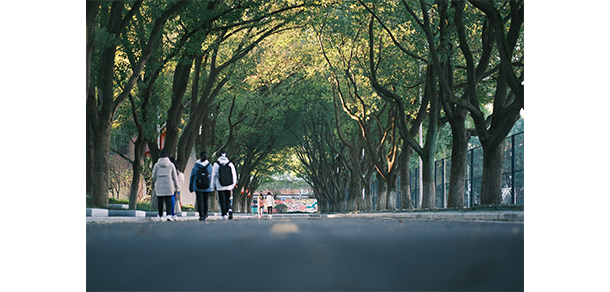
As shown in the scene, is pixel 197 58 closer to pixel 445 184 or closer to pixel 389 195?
pixel 389 195

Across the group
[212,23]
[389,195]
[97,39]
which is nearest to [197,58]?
[212,23]

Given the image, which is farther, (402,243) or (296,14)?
(296,14)

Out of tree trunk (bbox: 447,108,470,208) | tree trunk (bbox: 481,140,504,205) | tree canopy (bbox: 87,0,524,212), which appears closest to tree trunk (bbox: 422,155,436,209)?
tree canopy (bbox: 87,0,524,212)

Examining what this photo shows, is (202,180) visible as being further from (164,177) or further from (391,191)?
(391,191)

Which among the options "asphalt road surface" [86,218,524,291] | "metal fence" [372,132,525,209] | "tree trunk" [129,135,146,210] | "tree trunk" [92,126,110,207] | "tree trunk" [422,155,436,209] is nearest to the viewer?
"asphalt road surface" [86,218,524,291]

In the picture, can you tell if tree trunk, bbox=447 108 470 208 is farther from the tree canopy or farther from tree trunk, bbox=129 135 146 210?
tree trunk, bbox=129 135 146 210

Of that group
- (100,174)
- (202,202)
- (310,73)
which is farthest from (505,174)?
(100,174)

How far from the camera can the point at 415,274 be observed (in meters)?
4.11

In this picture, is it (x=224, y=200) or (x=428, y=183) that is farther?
(x=428, y=183)

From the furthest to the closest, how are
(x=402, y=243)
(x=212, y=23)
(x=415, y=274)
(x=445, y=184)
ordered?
(x=445, y=184) → (x=212, y=23) → (x=402, y=243) → (x=415, y=274)

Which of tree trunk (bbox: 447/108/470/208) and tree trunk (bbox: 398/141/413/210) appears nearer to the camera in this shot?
tree trunk (bbox: 447/108/470/208)
